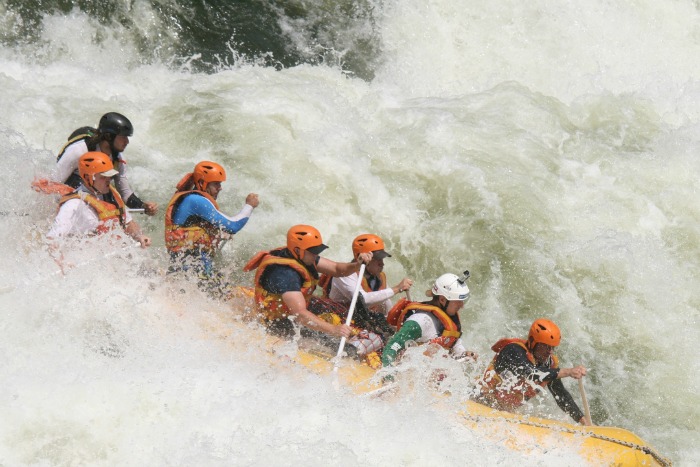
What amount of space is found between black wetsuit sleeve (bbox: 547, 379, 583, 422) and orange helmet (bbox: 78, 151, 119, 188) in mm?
3477

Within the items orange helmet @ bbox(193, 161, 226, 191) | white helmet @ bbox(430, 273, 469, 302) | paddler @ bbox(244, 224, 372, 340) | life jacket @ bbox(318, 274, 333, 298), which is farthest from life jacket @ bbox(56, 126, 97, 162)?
white helmet @ bbox(430, 273, 469, 302)

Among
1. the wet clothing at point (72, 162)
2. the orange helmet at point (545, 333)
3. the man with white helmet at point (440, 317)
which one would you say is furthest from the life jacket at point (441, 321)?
→ the wet clothing at point (72, 162)

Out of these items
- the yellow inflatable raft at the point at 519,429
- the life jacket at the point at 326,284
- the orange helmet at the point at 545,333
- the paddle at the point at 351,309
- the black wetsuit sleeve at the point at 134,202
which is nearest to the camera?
the yellow inflatable raft at the point at 519,429

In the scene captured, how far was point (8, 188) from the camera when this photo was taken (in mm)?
6445

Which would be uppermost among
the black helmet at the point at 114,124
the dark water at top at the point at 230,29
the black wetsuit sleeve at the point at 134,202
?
the dark water at top at the point at 230,29

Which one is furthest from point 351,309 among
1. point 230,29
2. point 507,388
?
point 230,29

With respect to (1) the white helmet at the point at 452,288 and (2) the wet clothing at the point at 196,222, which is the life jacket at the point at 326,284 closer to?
(2) the wet clothing at the point at 196,222

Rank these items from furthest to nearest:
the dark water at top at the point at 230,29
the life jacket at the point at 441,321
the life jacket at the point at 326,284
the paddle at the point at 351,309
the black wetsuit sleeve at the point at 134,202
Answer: the dark water at top at the point at 230,29 → the black wetsuit sleeve at the point at 134,202 → the life jacket at the point at 326,284 → the life jacket at the point at 441,321 → the paddle at the point at 351,309

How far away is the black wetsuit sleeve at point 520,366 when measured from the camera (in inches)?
231

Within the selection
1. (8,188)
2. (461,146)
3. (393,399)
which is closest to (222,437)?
(393,399)

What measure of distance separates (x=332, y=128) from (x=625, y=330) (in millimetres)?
3513

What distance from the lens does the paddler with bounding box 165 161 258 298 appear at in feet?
20.4

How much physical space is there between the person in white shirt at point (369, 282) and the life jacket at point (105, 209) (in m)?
1.63

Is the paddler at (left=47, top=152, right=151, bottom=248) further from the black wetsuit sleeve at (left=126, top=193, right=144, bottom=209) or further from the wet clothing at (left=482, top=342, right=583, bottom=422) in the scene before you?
the wet clothing at (left=482, top=342, right=583, bottom=422)
